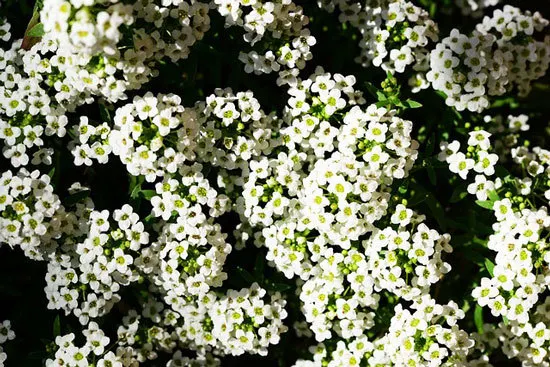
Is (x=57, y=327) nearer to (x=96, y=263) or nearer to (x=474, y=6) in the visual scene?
(x=96, y=263)

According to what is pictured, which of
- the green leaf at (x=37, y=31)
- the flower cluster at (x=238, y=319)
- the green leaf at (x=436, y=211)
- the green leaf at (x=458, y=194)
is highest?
the green leaf at (x=458, y=194)

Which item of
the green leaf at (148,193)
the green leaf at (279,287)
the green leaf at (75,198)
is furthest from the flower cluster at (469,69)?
the green leaf at (75,198)

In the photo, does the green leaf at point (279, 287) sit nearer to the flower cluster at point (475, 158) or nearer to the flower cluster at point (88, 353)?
the flower cluster at point (88, 353)

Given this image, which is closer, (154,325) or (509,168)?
(154,325)

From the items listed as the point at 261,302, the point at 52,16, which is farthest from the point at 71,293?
the point at 52,16

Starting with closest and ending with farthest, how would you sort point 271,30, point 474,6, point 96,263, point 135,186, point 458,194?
point 96,263, point 271,30, point 135,186, point 458,194, point 474,6

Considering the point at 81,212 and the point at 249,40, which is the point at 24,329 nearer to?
the point at 81,212

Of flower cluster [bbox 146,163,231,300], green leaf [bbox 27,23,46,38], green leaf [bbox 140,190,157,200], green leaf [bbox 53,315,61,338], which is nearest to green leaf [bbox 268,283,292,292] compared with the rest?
flower cluster [bbox 146,163,231,300]

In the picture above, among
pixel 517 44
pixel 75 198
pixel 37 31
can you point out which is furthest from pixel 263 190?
pixel 517 44
